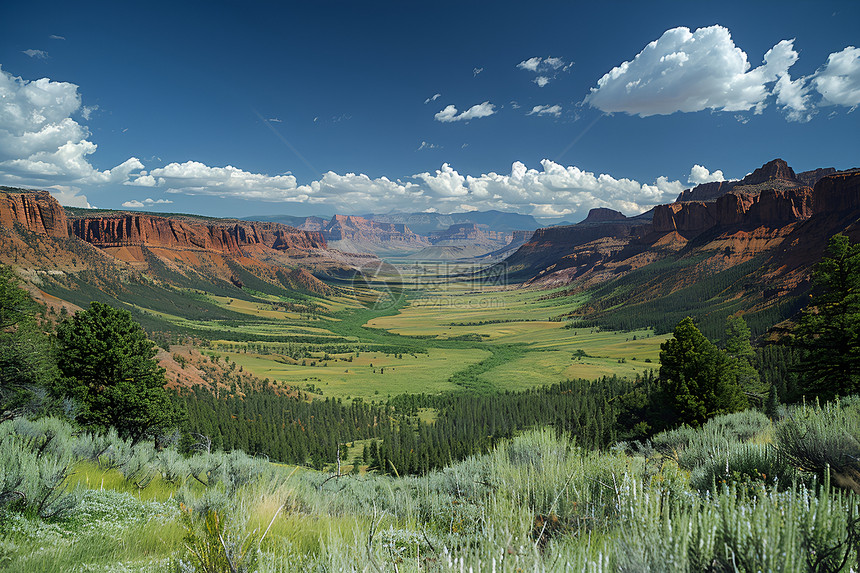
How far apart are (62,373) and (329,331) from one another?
14308cm

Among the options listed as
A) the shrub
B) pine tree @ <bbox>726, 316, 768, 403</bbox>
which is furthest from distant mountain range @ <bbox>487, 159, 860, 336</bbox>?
the shrub

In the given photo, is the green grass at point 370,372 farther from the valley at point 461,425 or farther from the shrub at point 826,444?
the shrub at point 826,444

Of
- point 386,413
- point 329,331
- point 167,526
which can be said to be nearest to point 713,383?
point 167,526

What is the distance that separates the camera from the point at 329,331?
15988 cm

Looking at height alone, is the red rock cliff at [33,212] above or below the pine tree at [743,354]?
above

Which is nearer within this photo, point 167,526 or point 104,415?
point 167,526

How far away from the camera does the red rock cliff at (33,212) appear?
139 m

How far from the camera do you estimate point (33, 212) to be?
486 ft

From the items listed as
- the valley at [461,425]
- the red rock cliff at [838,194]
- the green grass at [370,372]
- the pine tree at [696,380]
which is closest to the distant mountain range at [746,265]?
the red rock cliff at [838,194]

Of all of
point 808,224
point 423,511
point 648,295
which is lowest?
point 648,295

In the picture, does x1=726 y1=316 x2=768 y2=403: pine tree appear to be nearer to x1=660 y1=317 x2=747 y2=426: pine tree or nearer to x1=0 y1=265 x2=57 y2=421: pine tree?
x1=660 y1=317 x2=747 y2=426: pine tree

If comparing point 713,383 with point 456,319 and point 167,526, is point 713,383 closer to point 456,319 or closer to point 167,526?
point 167,526

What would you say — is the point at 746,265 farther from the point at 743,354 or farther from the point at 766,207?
the point at 743,354

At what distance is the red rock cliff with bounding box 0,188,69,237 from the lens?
139m
